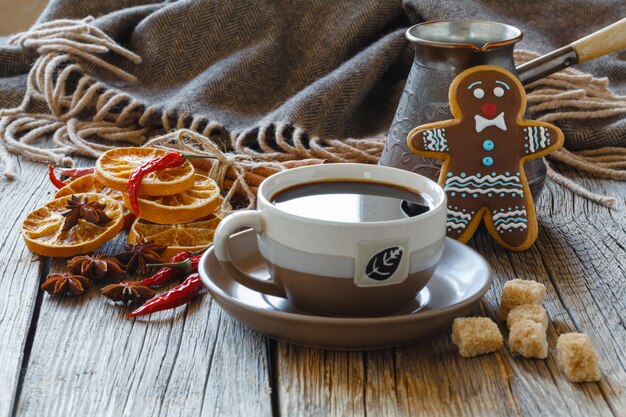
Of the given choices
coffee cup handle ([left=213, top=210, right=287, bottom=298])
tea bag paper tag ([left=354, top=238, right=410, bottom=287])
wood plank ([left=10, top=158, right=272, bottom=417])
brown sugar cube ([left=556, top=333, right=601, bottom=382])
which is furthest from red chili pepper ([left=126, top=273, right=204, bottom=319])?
brown sugar cube ([left=556, top=333, right=601, bottom=382])

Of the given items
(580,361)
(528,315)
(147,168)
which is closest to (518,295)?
(528,315)

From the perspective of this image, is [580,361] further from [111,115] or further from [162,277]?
[111,115]

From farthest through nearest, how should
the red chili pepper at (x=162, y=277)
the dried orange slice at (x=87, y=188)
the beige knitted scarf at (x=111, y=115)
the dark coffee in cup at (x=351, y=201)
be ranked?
the beige knitted scarf at (x=111, y=115), the dried orange slice at (x=87, y=188), the red chili pepper at (x=162, y=277), the dark coffee in cup at (x=351, y=201)

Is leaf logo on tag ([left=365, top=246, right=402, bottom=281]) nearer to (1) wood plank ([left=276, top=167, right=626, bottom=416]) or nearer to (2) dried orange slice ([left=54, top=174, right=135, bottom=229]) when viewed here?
(1) wood plank ([left=276, top=167, right=626, bottom=416])

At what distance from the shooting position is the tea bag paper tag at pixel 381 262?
0.93m

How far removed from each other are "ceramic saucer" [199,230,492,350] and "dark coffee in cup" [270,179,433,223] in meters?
0.12

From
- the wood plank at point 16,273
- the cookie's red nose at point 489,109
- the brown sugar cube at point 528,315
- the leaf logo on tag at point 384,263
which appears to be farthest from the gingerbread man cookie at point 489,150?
the wood plank at point 16,273

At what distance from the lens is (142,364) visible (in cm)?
97

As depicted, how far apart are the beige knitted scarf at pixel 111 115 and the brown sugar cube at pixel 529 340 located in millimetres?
654

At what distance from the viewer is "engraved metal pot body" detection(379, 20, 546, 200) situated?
4.33 feet

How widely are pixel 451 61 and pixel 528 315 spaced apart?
499 mm

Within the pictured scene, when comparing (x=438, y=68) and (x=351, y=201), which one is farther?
(x=438, y=68)

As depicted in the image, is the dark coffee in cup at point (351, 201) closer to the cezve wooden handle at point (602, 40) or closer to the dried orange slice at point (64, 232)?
the dried orange slice at point (64, 232)

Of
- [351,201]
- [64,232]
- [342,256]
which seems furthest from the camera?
[64,232]
